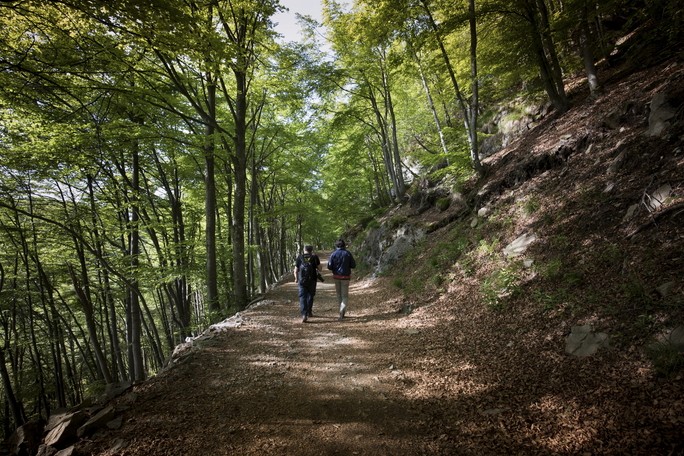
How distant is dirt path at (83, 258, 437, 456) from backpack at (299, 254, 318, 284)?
1553 millimetres

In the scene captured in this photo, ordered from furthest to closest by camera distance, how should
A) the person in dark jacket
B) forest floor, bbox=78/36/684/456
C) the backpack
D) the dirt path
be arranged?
1. the person in dark jacket
2. the backpack
3. the dirt path
4. forest floor, bbox=78/36/684/456

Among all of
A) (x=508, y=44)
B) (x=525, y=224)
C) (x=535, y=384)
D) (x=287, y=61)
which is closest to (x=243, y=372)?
(x=535, y=384)

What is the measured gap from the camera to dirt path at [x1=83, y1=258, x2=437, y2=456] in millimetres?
2971

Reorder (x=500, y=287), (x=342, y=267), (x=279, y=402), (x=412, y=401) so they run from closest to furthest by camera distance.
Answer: (x=412, y=401)
(x=279, y=402)
(x=500, y=287)
(x=342, y=267)

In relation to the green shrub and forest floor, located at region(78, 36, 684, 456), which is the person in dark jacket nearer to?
forest floor, located at region(78, 36, 684, 456)

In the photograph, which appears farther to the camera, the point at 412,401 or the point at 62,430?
the point at 412,401

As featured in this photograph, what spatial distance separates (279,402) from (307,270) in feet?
13.0

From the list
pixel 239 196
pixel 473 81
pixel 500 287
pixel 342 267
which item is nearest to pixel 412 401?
pixel 500 287

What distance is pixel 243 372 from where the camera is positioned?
466 centimetres

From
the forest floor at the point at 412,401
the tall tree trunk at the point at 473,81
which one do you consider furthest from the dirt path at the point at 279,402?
the tall tree trunk at the point at 473,81

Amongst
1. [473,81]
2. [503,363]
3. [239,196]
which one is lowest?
[503,363]

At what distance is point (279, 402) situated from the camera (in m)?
3.83

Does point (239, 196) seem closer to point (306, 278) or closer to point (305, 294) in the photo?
point (306, 278)

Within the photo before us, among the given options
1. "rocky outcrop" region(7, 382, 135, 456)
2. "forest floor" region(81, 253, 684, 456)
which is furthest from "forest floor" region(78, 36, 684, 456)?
"rocky outcrop" region(7, 382, 135, 456)
